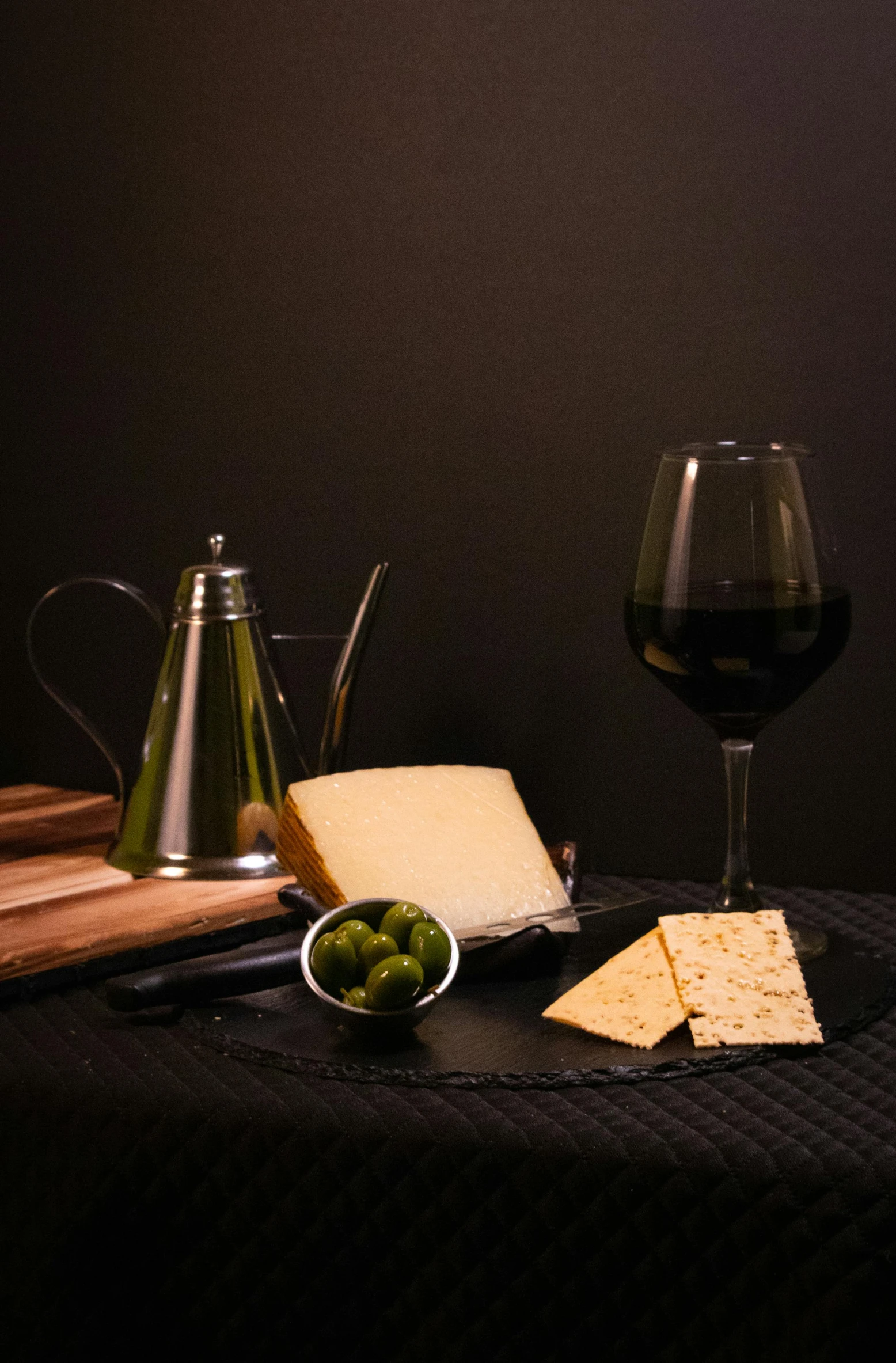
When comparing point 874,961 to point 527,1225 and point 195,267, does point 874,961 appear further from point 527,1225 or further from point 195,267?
point 195,267

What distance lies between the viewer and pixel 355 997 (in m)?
0.70

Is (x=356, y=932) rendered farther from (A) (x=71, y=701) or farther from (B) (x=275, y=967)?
(A) (x=71, y=701)

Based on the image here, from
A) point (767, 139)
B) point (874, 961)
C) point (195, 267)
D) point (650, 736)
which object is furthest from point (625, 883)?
point (195, 267)

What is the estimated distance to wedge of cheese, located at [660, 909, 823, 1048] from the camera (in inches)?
26.9

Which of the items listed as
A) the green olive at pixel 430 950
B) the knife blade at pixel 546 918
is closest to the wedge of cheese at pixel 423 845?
the knife blade at pixel 546 918

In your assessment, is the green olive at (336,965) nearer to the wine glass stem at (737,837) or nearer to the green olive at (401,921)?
the green olive at (401,921)

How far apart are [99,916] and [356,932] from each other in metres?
0.27

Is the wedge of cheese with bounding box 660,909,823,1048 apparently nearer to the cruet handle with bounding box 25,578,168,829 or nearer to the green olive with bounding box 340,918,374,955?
the green olive with bounding box 340,918,374,955

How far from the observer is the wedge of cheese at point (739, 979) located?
0.68m

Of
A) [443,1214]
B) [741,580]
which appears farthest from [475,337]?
[443,1214]

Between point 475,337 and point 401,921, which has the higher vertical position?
point 475,337

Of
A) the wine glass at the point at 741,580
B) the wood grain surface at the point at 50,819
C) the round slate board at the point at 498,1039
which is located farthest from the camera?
the wood grain surface at the point at 50,819

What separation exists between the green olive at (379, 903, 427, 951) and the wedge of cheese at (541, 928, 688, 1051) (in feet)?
0.27

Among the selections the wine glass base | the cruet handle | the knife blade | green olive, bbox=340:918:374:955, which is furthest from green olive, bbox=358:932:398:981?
the cruet handle
